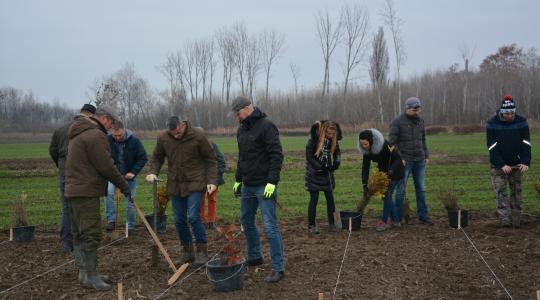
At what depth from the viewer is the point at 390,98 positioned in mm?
63094

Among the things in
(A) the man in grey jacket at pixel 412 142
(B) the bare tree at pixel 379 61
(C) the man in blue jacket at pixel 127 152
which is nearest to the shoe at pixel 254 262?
(C) the man in blue jacket at pixel 127 152

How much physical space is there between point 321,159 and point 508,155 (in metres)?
2.92

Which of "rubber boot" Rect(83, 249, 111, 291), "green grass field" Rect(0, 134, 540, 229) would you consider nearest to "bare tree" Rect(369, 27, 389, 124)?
"green grass field" Rect(0, 134, 540, 229)

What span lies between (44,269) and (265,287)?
9.66 feet

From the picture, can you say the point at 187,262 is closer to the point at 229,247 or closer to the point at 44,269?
the point at 229,247

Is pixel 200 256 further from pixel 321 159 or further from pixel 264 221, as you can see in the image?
pixel 321 159

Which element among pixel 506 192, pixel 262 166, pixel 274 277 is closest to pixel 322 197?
pixel 506 192

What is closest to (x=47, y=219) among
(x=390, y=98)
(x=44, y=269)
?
(x=44, y=269)

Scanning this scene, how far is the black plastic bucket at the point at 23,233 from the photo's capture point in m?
7.81

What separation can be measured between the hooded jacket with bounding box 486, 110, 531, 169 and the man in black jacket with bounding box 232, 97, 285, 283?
4180mm

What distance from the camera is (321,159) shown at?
313 inches

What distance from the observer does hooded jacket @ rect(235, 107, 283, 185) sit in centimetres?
565

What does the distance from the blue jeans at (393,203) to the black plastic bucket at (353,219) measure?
1.28 ft

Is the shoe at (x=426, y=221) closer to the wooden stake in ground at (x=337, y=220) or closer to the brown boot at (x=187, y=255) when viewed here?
the wooden stake in ground at (x=337, y=220)
